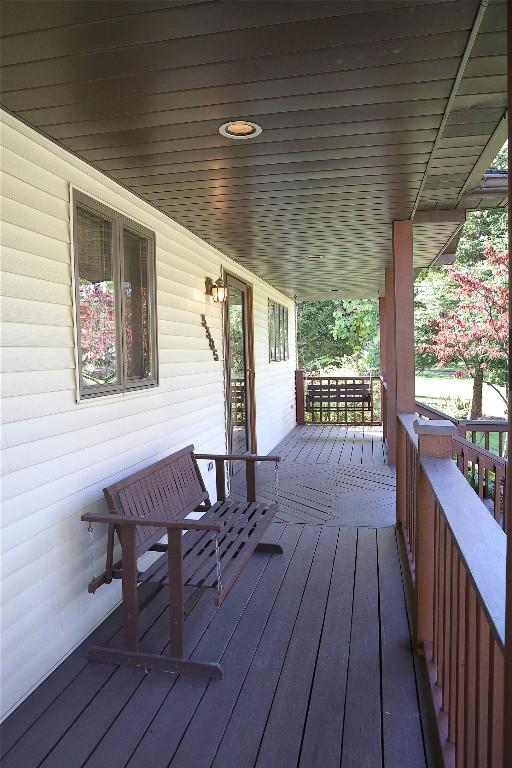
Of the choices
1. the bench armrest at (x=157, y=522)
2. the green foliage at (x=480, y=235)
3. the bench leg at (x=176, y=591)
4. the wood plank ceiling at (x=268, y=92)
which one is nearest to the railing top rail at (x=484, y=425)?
the wood plank ceiling at (x=268, y=92)

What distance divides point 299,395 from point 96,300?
310 inches

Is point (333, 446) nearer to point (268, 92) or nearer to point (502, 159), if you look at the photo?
point (268, 92)

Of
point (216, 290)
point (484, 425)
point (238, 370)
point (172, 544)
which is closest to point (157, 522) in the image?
point (172, 544)

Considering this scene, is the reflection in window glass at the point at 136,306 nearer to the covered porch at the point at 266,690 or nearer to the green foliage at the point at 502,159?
the covered porch at the point at 266,690

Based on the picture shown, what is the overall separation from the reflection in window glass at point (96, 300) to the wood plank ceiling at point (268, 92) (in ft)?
1.09

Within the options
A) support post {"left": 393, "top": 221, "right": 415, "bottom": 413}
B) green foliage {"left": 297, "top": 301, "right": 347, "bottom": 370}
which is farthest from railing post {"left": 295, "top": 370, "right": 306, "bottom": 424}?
green foliage {"left": 297, "top": 301, "right": 347, "bottom": 370}

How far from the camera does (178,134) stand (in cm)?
245

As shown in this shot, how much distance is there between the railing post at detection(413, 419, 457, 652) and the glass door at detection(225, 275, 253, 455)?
3325 mm

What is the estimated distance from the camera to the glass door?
5.75 meters

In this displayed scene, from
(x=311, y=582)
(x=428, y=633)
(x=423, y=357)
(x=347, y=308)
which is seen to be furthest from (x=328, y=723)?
(x=347, y=308)

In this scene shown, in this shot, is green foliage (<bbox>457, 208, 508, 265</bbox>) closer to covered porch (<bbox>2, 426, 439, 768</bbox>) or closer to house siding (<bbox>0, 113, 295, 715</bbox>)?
covered porch (<bbox>2, 426, 439, 768</bbox>)

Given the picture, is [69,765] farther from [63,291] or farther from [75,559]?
[63,291]

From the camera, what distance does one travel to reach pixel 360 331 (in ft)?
55.9

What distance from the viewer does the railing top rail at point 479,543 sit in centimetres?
104
